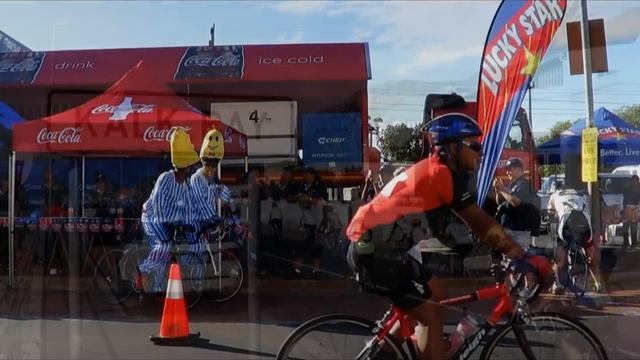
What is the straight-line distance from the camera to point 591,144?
8.45m

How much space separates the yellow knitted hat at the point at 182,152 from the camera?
7789 millimetres

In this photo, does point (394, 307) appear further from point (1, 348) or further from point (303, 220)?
point (303, 220)

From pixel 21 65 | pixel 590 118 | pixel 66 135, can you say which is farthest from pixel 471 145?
pixel 21 65

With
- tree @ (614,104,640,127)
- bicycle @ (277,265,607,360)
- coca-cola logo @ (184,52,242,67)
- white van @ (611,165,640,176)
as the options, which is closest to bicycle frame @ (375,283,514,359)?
bicycle @ (277,265,607,360)

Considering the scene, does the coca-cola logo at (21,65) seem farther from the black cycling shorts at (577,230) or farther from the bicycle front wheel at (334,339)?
the bicycle front wheel at (334,339)

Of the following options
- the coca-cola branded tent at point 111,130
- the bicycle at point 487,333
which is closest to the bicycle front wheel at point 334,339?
the bicycle at point 487,333

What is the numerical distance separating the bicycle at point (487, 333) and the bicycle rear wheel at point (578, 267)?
457 cm

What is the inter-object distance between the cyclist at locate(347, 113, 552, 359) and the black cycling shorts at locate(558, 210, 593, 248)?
4.91 meters

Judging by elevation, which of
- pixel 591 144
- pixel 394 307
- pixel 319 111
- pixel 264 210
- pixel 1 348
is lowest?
pixel 1 348

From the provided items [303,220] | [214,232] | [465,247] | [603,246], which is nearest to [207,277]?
[214,232]

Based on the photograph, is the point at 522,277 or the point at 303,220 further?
the point at 303,220

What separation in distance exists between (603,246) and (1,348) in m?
8.52

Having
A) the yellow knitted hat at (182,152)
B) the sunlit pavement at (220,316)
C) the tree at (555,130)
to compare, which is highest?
the tree at (555,130)

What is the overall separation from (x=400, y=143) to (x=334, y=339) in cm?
532
